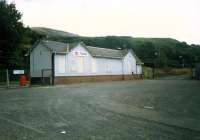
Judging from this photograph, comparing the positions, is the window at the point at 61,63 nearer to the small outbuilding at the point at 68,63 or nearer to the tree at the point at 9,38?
the small outbuilding at the point at 68,63

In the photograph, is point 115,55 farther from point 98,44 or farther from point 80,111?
point 98,44

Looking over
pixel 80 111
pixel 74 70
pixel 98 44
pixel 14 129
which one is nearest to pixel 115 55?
pixel 74 70

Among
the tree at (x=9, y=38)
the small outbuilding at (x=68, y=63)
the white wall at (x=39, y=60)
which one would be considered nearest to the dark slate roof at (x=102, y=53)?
the small outbuilding at (x=68, y=63)

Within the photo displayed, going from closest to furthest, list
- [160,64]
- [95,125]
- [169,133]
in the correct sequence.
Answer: [169,133]
[95,125]
[160,64]

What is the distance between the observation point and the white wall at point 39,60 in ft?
120

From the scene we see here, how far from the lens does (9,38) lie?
42469 millimetres

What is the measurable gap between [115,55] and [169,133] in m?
42.4

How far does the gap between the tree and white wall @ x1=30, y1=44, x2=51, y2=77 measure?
4809mm

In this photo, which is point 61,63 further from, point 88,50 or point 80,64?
point 88,50

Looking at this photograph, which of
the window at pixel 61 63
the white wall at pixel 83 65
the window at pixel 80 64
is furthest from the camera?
the window at pixel 80 64

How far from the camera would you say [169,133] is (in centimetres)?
751

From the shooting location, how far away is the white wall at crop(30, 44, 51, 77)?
36656 millimetres

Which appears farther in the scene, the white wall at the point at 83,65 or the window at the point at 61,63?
the white wall at the point at 83,65

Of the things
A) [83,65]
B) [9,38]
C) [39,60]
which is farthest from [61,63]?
[9,38]
